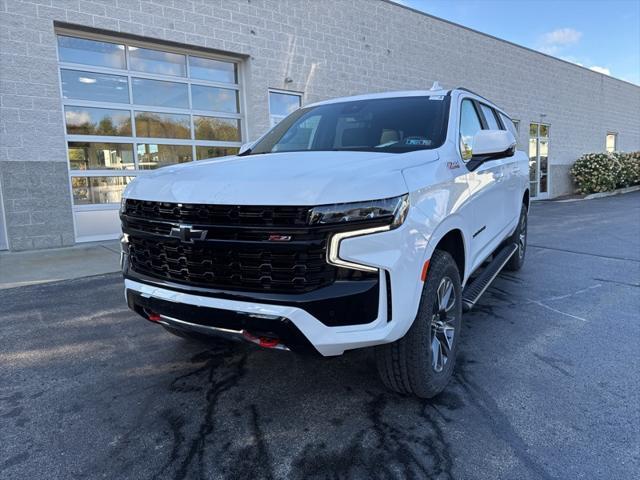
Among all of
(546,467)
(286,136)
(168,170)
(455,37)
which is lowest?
(546,467)

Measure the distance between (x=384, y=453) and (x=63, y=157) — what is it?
770cm

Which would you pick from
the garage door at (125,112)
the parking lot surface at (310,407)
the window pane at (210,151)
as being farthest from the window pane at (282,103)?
the parking lot surface at (310,407)

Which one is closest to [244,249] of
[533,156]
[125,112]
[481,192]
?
[481,192]

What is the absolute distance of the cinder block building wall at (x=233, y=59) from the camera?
7.44 m

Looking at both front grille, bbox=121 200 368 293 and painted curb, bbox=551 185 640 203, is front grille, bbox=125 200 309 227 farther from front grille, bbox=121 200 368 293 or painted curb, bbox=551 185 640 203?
painted curb, bbox=551 185 640 203

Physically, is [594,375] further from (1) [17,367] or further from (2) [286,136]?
(1) [17,367]

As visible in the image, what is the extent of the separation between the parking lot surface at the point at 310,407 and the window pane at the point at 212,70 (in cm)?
663

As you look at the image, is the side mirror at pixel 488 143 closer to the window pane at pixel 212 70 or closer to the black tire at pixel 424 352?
the black tire at pixel 424 352

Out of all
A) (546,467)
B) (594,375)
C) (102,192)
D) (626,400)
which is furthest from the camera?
(102,192)

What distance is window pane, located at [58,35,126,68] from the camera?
8.02 m

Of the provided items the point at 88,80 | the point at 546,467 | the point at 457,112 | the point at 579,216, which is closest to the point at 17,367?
the point at 546,467

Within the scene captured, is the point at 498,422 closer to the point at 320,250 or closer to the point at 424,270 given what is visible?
the point at 424,270

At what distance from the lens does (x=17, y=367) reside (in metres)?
3.37

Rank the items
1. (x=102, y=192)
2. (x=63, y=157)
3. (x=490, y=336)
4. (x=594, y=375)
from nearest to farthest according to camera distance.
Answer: (x=594, y=375) < (x=490, y=336) < (x=63, y=157) < (x=102, y=192)
